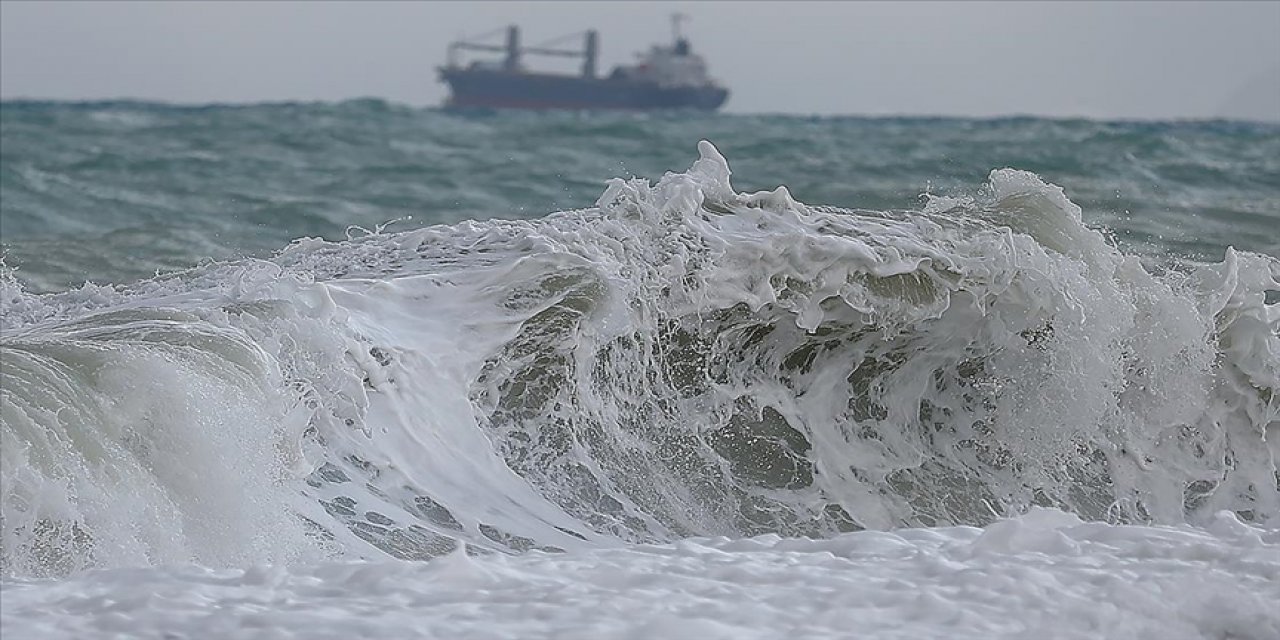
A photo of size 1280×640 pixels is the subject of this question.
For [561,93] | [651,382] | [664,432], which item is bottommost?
[664,432]

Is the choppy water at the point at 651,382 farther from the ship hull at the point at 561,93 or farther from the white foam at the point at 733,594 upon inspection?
the ship hull at the point at 561,93

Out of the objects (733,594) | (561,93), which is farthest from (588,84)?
(733,594)

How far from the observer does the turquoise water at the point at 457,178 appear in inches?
305

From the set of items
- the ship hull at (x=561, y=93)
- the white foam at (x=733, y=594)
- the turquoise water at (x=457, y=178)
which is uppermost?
the ship hull at (x=561, y=93)

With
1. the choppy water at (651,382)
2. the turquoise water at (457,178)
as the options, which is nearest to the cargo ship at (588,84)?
the turquoise water at (457,178)

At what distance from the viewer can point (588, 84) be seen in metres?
33.4

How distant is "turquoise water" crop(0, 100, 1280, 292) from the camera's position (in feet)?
25.4

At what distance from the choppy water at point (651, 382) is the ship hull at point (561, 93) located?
28.6 m

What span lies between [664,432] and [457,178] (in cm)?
810

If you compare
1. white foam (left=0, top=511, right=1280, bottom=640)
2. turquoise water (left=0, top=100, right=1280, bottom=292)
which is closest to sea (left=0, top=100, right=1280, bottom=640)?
white foam (left=0, top=511, right=1280, bottom=640)

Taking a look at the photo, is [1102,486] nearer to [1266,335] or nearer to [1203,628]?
[1266,335]

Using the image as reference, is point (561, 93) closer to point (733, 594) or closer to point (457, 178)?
point (457, 178)

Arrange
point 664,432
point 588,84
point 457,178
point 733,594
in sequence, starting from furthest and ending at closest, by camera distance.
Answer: point 588,84, point 457,178, point 664,432, point 733,594

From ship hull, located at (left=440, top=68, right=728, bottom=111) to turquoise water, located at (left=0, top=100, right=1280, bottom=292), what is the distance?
15.1 m
